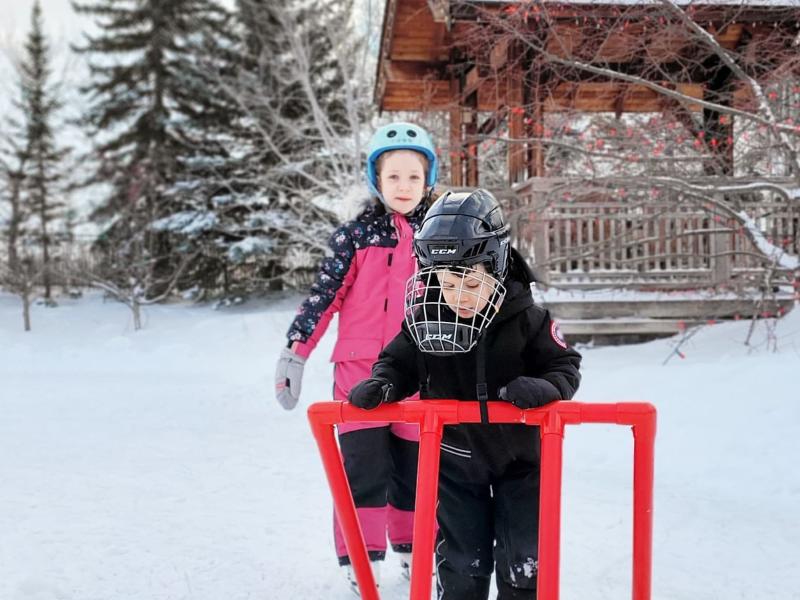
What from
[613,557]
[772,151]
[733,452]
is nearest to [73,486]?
[613,557]

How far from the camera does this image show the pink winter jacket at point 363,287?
331 cm

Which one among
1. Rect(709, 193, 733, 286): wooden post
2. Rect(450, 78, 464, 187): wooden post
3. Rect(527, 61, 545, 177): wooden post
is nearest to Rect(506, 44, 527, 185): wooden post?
Rect(527, 61, 545, 177): wooden post

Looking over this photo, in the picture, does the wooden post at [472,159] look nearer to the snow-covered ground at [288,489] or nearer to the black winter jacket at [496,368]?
the snow-covered ground at [288,489]

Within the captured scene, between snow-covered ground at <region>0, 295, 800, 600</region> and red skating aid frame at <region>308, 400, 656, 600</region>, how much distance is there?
1.36m

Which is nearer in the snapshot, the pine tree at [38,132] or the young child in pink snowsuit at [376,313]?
the young child in pink snowsuit at [376,313]

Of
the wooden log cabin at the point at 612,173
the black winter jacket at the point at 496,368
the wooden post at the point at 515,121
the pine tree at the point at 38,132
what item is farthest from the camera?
the pine tree at the point at 38,132

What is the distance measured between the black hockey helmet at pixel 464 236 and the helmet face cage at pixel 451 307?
0.03 meters

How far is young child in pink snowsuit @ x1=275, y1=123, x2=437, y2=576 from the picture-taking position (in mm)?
3250

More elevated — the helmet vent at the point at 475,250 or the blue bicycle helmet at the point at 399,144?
the blue bicycle helmet at the point at 399,144

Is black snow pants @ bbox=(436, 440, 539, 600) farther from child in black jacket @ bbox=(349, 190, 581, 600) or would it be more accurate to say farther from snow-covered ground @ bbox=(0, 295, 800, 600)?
snow-covered ground @ bbox=(0, 295, 800, 600)

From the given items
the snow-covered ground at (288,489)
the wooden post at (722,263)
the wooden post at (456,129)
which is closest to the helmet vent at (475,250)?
the snow-covered ground at (288,489)

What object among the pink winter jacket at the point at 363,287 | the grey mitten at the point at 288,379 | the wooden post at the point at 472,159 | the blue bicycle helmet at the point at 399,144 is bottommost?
the grey mitten at the point at 288,379

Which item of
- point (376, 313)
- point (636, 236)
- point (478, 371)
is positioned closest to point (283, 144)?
point (636, 236)

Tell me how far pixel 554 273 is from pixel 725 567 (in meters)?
6.78
